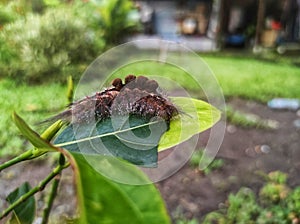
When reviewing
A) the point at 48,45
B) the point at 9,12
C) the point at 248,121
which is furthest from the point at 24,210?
the point at 48,45

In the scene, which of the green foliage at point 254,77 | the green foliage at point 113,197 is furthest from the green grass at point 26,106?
the green foliage at point 113,197

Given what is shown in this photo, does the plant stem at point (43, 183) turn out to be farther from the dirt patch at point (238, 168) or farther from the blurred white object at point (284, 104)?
the blurred white object at point (284, 104)

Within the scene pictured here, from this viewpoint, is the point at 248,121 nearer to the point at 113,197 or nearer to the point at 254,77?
the point at 254,77

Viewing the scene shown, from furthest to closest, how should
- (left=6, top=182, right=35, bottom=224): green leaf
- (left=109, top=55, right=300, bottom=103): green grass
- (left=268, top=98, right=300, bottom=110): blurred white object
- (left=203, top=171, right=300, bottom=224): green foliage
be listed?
1. (left=109, top=55, right=300, bottom=103): green grass
2. (left=268, top=98, right=300, bottom=110): blurred white object
3. (left=203, top=171, right=300, bottom=224): green foliage
4. (left=6, top=182, right=35, bottom=224): green leaf

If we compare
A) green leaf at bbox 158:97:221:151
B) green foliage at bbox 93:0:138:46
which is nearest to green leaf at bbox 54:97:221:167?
green leaf at bbox 158:97:221:151

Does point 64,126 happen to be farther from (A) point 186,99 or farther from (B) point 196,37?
(B) point 196,37

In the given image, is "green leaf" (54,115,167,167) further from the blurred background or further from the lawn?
the lawn

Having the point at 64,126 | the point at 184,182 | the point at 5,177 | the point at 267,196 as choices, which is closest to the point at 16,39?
the point at 5,177
